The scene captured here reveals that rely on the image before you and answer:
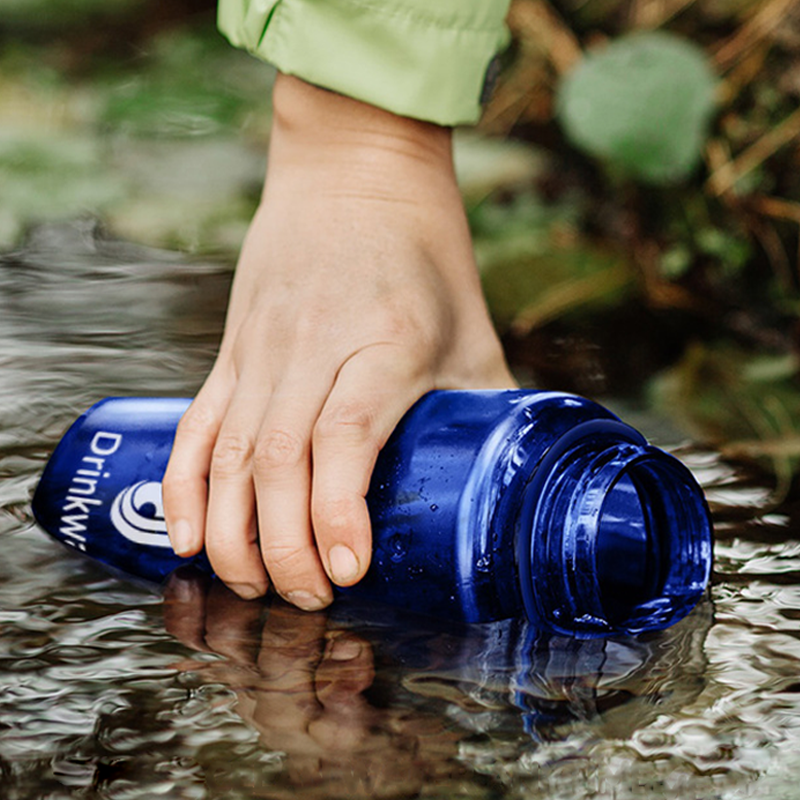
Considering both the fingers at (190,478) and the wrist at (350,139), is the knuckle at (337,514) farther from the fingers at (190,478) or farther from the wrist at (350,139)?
the wrist at (350,139)

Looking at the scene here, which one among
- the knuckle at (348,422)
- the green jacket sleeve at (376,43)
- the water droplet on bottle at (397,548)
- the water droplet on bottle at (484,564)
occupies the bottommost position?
the water droplet on bottle at (484,564)

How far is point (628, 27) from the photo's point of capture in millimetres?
2566

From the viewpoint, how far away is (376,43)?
3.52 feet

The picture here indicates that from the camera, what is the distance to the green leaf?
6.61 feet

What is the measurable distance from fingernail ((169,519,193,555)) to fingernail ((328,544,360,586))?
5.1 inches

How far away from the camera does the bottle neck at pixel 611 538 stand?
0.83 meters

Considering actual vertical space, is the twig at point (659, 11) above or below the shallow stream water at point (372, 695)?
above

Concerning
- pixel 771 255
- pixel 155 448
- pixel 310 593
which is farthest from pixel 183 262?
pixel 310 593

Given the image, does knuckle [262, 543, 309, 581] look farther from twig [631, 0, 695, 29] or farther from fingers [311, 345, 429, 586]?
twig [631, 0, 695, 29]

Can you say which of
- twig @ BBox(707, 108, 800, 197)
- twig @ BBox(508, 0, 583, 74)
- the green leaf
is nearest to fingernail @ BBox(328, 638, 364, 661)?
→ the green leaf

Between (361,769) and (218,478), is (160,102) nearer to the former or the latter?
(218,478)

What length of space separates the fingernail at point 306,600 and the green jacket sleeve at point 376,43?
0.44m

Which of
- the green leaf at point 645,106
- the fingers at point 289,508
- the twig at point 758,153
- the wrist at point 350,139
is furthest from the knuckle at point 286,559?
the twig at point 758,153

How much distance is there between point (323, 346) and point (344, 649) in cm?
25
